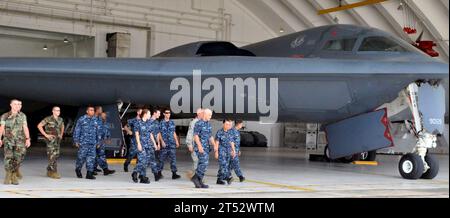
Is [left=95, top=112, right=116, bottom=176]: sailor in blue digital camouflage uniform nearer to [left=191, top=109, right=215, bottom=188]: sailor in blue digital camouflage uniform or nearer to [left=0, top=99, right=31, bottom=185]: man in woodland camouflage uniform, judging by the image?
[left=0, top=99, right=31, bottom=185]: man in woodland camouflage uniform

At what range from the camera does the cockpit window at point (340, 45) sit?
41.0 feet

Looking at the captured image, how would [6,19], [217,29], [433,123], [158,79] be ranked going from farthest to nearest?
[217,29] < [6,19] < [158,79] < [433,123]

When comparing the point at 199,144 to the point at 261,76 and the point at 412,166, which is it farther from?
the point at 412,166

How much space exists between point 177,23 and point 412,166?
64.7 ft

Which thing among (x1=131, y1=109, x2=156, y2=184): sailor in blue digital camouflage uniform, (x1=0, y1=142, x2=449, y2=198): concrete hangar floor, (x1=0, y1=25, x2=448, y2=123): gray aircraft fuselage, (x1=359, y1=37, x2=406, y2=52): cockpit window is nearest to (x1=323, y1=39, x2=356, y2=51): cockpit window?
(x1=0, y1=25, x2=448, y2=123): gray aircraft fuselage

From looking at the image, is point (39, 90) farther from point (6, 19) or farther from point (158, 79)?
point (6, 19)

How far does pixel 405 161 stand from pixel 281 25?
20.2m

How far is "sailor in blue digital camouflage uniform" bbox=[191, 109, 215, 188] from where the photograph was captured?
8984 millimetres

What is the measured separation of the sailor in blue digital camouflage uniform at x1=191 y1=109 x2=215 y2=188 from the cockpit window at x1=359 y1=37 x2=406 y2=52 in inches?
183

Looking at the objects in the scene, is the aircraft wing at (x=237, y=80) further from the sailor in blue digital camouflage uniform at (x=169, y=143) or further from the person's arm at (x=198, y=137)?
the person's arm at (x=198, y=137)

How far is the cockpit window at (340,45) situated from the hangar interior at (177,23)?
1247 cm

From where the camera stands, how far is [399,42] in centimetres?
1235

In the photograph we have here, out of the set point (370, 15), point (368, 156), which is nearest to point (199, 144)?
point (368, 156)
